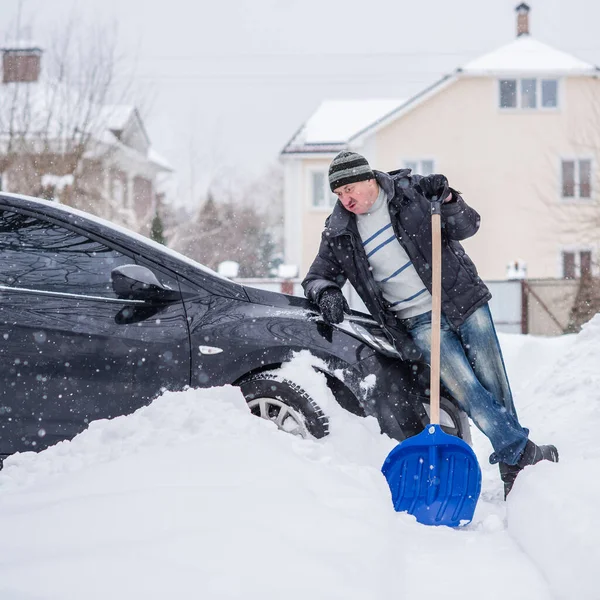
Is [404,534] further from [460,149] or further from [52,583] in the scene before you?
[460,149]

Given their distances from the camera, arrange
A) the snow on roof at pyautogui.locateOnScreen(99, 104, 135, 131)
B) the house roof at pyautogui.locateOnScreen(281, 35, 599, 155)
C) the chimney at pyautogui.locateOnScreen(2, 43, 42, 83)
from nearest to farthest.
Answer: the chimney at pyautogui.locateOnScreen(2, 43, 42, 83) → the snow on roof at pyautogui.locateOnScreen(99, 104, 135, 131) → the house roof at pyautogui.locateOnScreen(281, 35, 599, 155)

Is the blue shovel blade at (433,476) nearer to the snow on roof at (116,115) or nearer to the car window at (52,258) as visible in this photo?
the car window at (52,258)

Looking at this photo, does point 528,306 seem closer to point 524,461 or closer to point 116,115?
point 116,115

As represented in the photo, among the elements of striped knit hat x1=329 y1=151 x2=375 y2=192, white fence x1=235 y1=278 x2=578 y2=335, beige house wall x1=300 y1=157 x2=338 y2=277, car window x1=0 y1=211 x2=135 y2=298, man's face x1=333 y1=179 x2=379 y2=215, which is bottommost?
white fence x1=235 y1=278 x2=578 y2=335

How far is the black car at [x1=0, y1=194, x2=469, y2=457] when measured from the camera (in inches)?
132

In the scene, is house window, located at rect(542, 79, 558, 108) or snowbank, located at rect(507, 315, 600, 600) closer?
snowbank, located at rect(507, 315, 600, 600)

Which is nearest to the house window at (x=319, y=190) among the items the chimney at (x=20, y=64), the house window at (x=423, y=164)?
the house window at (x=423, y=164)

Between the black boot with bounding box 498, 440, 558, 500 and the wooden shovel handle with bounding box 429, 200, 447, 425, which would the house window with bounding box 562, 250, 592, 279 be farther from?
the wooden shovel handle with bounding box 429, 200, 447, 425

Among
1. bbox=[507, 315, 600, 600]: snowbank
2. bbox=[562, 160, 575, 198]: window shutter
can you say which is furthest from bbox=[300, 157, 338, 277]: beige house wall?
bbox=[507, 315, 600, 600]: snowbank

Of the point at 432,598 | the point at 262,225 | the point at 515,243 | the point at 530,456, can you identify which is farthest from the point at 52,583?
the point at 262,225

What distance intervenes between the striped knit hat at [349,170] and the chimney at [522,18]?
2660 cm

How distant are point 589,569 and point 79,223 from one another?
2.62 m

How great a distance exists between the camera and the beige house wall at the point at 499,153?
75.8ft

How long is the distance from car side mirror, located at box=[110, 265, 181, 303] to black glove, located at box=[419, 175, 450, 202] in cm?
126
